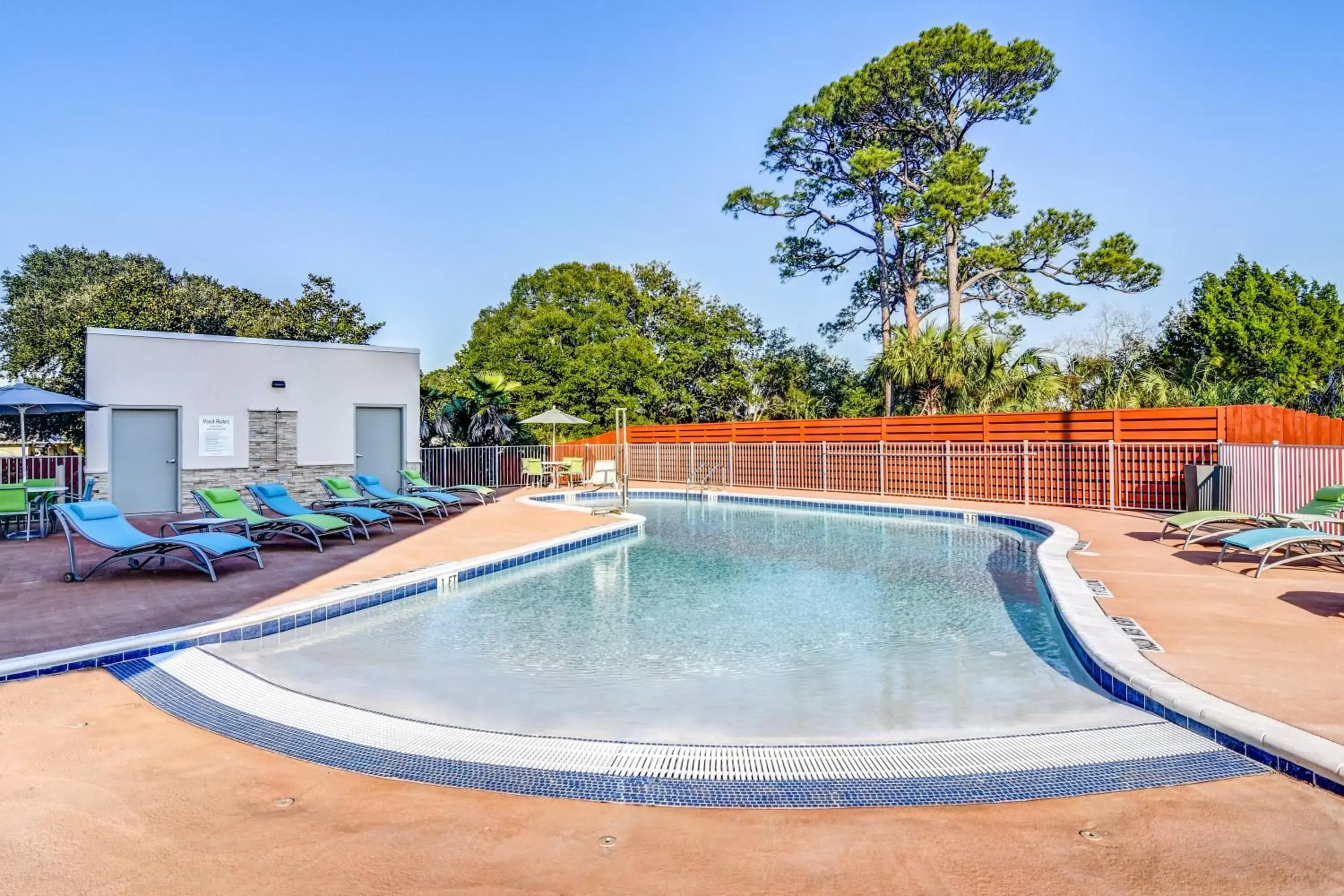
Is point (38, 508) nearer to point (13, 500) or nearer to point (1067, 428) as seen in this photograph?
point (13, 500)

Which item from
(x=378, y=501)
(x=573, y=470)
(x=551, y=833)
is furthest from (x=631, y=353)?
(x=551, y=833)

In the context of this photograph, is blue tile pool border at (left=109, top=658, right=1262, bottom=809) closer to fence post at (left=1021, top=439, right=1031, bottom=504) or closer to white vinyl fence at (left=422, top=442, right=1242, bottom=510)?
white vinyl fence at (left=422, top=442, right=1242, bottom=510)

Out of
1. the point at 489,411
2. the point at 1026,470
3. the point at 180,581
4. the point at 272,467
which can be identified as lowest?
the point at 180,581

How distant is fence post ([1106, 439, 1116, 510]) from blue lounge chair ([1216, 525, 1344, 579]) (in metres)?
5.85

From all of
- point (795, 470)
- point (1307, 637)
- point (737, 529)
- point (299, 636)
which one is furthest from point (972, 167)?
point (299, 636)

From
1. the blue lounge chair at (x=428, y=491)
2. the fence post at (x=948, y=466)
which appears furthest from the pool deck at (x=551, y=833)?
the fence post at (x=948, y=466)

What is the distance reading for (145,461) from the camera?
502 inches

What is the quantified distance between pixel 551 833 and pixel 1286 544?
7.35m

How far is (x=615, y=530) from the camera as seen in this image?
11.1m

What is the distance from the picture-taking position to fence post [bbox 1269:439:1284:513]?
10.4 metres

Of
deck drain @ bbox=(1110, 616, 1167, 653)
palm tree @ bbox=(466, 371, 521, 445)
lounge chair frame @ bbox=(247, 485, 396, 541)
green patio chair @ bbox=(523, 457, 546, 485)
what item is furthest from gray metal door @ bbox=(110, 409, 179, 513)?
deck drain @ bbox=(1110, 616, 1167, 653)

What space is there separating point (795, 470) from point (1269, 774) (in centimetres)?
1533

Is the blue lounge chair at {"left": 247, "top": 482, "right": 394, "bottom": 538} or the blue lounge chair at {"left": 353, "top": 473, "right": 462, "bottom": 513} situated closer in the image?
the blue lounge chair at {"left": 247, "top": 482, "right": 394, "bottom": 538}

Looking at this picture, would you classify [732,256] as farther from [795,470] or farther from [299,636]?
[299,636]
